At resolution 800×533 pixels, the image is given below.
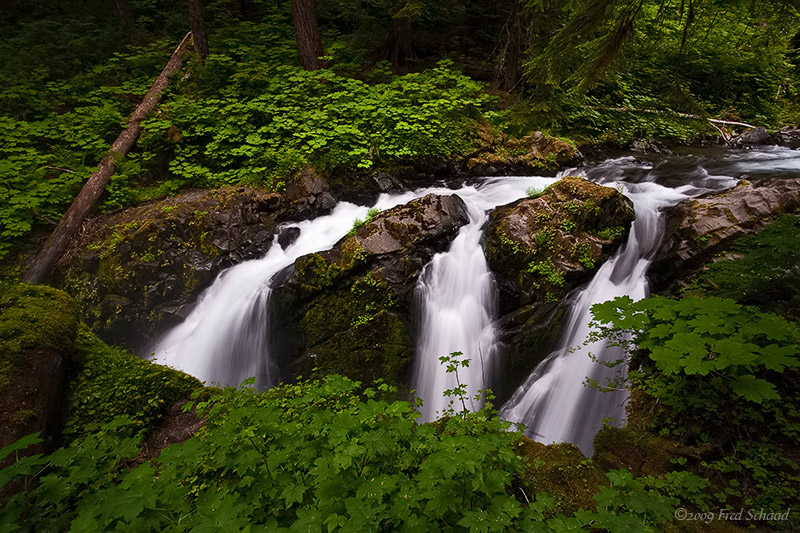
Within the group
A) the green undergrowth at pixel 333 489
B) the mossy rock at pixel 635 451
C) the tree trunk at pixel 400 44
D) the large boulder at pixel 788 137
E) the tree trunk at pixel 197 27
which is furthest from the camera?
the tree trunk at pixel 400 44

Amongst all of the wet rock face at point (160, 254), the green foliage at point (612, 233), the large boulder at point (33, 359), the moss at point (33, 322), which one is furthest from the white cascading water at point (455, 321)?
the moss at point (33, 322)

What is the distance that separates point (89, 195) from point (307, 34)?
18.9 feet

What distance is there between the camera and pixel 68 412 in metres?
3.55

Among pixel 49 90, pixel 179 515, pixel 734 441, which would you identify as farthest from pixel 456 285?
pixel 49 90

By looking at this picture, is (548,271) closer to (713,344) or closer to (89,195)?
(713,344)

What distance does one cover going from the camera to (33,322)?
12.3 ft

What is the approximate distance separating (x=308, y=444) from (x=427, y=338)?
327cm

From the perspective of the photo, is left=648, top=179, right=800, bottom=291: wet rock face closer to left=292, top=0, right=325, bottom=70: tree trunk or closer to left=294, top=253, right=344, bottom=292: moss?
left=294, top=253, right=344, bottom=292: moss

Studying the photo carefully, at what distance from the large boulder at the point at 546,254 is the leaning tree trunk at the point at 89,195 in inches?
278

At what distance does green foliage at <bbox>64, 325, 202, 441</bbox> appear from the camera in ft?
11.7

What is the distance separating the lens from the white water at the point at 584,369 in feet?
13.4

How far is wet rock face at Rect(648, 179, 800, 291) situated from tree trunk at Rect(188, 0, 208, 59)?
10.5 meters

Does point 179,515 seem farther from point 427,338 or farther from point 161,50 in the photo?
point 161,50

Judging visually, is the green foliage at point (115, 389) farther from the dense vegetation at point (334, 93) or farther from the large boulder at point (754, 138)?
the large boulder at point (754, 138)
